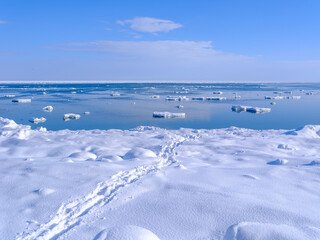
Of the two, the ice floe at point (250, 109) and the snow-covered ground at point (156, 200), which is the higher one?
the snow-covered ground at point (156, 200)

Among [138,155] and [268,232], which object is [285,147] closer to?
[138,155]

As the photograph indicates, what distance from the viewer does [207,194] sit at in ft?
12.1

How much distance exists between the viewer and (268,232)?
2.71m

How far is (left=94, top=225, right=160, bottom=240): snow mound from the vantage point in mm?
2566

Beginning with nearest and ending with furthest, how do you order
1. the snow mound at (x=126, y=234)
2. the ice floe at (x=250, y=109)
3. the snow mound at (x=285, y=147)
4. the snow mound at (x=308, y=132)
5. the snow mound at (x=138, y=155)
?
the snow mound at (x=126, y=234) < the snow mound at (x=138, y=155) < the snow mound at (x=285, y=147) < the snow mound at (x=308, y=132) < the ice floe at (x=250, y=109)

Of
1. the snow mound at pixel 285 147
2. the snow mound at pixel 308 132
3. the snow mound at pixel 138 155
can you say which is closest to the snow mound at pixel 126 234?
the snow mound at pixel 138 155

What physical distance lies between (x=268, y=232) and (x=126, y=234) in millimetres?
1520

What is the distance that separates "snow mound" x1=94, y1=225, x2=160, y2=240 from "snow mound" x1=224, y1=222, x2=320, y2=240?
862mm

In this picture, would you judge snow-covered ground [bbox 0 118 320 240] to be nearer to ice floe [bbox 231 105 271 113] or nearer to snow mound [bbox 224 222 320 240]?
snow mound [bbox 224 222 320 240]

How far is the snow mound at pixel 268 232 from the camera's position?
2660 millimetres

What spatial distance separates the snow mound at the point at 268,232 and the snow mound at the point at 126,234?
862mm

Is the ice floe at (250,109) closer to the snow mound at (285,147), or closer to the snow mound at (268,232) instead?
the snow mound at (285,147)

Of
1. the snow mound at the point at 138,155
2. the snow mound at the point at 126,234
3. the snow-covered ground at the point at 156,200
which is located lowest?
the snow mound at the point at 138,155

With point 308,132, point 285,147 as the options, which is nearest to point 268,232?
point 285,147
